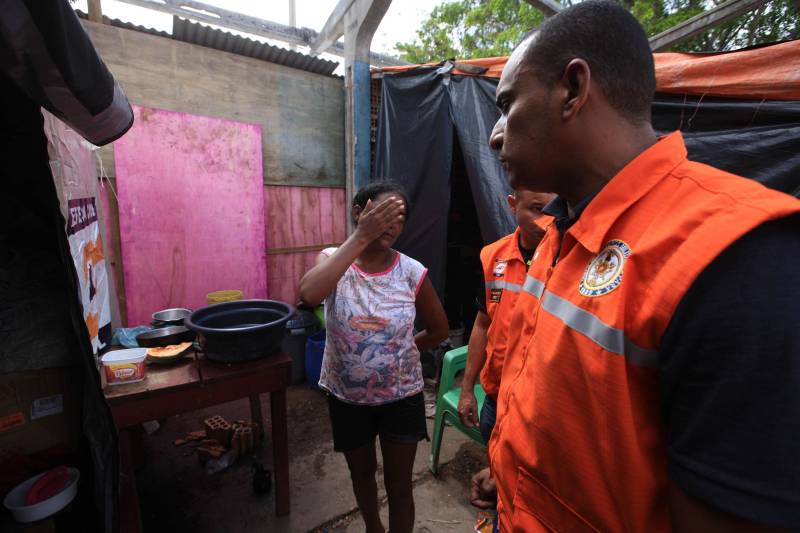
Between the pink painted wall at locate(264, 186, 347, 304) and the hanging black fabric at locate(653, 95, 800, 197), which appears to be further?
the pink painted wall at locate(264, 186, 347, 304)

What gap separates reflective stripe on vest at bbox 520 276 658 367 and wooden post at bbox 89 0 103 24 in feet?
17.3

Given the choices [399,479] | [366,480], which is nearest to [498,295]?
[399,479]

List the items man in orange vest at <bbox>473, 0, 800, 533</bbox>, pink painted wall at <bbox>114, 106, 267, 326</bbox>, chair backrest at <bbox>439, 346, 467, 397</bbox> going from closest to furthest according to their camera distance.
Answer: man in orange vest at <bbox>473, 0, 800, 533</bbox>, chair backrest at <bbox>439, 346, 467, 397</bbox>, pink painted wall at <bbox>114, 106, 267, 326</bbox>

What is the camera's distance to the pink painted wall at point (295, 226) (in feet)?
16.7

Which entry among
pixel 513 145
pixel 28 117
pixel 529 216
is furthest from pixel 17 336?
pixel 529 216

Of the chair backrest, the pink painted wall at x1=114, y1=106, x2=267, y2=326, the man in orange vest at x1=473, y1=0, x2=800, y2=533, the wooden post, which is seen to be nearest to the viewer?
the man in orange vest at x1=473, y1=0, x2=800, y2=533

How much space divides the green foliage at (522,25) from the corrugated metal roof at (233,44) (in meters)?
3.68

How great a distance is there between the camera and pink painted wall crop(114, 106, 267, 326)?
13.4 feet

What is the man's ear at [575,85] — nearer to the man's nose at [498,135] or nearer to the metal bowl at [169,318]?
the man's nose at [498,135]

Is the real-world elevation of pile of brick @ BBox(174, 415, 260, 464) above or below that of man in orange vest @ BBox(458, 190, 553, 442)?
below

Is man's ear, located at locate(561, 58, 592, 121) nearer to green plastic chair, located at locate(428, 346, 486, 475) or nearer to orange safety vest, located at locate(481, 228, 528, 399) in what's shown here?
orange safety vest, located at locate(481, 228, 528, 399)

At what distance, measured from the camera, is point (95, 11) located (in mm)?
3814

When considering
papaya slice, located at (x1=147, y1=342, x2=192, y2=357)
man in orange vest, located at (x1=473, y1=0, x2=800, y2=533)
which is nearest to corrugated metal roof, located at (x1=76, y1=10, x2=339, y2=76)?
papaya slice, located at (x1=147, y1=342, x2=192, y2=357)

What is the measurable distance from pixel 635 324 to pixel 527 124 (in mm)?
530
